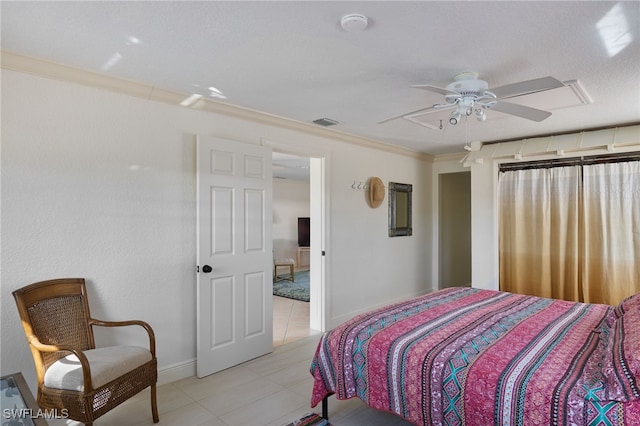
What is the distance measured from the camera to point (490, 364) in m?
1.80

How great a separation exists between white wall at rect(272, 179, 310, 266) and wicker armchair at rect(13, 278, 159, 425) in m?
5.90

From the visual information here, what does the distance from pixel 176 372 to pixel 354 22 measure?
288 cm

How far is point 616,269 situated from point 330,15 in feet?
13.2

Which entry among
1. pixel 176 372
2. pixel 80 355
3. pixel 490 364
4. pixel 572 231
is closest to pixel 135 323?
pixel 80 355

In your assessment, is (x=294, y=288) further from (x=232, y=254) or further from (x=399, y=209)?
(x=232, y=254)

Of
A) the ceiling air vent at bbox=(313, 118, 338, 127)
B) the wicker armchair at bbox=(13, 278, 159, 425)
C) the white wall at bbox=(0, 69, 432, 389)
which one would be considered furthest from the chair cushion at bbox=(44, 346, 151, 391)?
the ceiling air vent at bbox=(313, 118, 338, 127)

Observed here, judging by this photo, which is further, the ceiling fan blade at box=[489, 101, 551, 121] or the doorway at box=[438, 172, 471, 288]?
the doorway at box=[438, 172, 471, 288]

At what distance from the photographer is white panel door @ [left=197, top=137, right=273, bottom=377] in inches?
123

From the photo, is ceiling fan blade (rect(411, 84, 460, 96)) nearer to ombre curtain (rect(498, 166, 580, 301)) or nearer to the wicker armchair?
the wicker armchair

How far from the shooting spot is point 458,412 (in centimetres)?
177

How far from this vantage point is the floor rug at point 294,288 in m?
6.02

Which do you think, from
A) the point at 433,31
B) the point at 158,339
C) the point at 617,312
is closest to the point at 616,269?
the point at 617,312

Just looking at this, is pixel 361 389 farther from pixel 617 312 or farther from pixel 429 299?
pixel 617 312

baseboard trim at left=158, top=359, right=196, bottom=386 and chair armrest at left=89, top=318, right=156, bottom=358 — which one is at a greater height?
chair armrest at left=89, top=318, right=156, bottom=358
